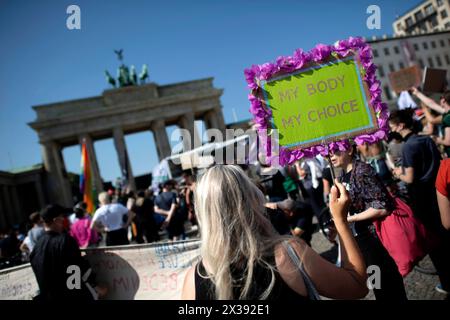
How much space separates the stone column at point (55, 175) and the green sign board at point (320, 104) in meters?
44.6

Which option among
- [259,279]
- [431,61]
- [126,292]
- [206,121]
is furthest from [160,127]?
[431,61]

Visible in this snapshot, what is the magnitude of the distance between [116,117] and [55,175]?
10.7 metres

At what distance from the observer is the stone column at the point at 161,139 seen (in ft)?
141

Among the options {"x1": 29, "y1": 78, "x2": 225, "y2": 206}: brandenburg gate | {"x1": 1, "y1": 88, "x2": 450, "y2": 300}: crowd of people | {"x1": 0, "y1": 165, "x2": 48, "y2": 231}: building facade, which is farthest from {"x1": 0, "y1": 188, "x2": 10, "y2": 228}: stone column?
{"x1": 1, "y1": 88, "x2": 450, "y2": 300}: crowd of people

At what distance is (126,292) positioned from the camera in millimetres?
4137

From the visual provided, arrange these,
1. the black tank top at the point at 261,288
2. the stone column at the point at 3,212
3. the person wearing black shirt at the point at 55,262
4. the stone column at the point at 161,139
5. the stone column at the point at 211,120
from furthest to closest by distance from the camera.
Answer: the stone column at the point at 211,120, the stone column at the point at 161,139, the stone column at the point at 3,212, the person wearing black shirt at the point at 55,262, the black tank top at the point at 261,288

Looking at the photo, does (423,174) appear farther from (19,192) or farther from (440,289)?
(19,192)

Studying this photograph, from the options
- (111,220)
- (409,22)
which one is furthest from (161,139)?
(409,22)

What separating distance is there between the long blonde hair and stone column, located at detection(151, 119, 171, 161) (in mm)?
41739

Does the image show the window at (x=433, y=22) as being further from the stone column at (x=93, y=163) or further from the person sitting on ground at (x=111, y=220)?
the person sitting on ground at (x=111, y=220)

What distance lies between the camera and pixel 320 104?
2434 millimetres

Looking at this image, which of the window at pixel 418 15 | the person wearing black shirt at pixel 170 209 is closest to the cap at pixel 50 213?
the person wearing black shirt at pixel 170 209

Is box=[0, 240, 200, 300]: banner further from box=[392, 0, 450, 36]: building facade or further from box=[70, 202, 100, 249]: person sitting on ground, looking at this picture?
box=[392, 0, 450, 36]: building facade

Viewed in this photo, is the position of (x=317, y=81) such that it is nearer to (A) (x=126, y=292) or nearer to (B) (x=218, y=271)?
(B) (x=218, y=271)
